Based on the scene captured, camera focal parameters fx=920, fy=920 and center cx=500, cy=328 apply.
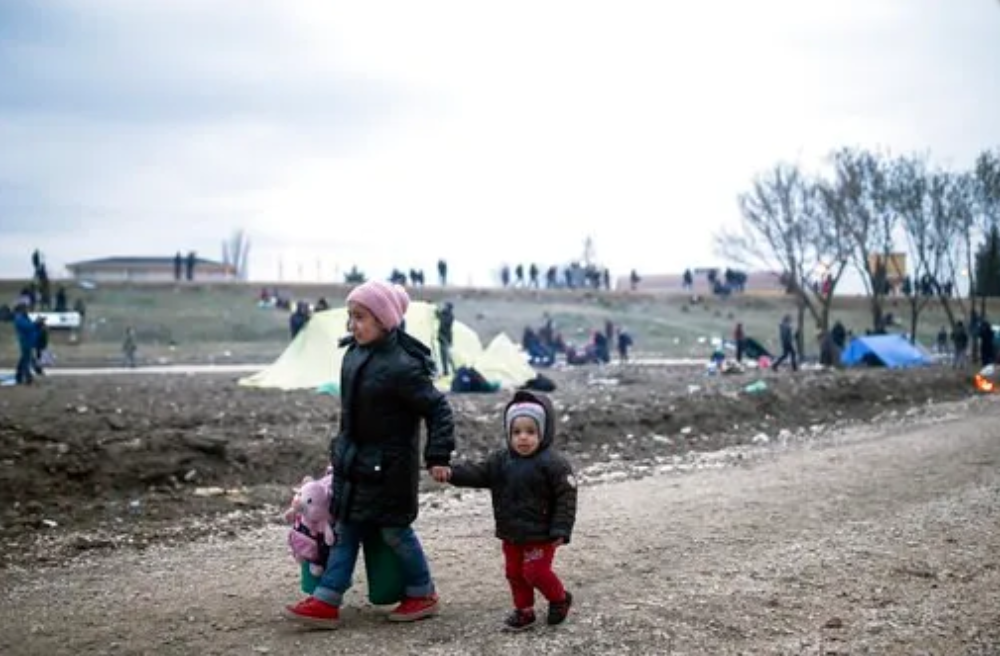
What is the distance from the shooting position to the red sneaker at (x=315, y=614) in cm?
462

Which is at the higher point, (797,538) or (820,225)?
(820,225)

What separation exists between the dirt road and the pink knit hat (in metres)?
1.58

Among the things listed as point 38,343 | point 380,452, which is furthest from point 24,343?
point 380,452

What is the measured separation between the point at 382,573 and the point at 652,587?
158cm

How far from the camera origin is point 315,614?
4.62 m

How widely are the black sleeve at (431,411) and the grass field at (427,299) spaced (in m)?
29.2

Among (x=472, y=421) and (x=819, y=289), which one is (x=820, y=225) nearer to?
(x=819, y=289)

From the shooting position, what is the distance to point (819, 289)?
43938 millimetres

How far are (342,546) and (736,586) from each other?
226 cm

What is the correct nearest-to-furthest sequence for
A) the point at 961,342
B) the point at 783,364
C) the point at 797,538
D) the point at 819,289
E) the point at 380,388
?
the point at 380,388, the point at 797,538, the point at 961,342, the point at 783,364, the point at 819,289

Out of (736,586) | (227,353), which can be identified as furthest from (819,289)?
(736,586)

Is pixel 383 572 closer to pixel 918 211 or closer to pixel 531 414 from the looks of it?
pixel 531 414

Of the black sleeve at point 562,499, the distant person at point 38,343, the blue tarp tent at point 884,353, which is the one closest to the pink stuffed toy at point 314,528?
the black sleeve at point 562,499

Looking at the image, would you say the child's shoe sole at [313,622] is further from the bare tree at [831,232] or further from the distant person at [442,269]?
the distant person at [442,269]
